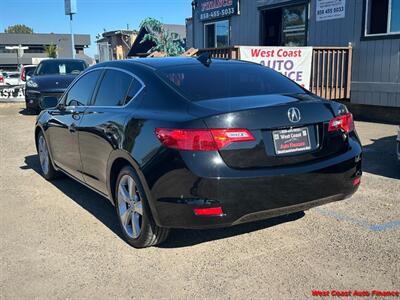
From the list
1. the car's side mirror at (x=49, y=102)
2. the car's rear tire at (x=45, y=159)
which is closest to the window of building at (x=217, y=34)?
the car's rear tire at (x=45, y=159)

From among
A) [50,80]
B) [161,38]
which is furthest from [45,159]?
[161,38]

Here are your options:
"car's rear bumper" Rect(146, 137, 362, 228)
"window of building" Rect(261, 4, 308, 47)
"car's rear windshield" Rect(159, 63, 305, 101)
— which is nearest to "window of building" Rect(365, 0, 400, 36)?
"window of building" Rect(261, 4, 308, 47)

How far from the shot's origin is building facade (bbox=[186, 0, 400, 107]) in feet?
34.9

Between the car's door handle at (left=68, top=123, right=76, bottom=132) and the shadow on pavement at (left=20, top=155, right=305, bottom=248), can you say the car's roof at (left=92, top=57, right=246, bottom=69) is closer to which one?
the car's door handle at (left=68, top=123, right=76, bottom=132)

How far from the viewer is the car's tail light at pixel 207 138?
11.1ft

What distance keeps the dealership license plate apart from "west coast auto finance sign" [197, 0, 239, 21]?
12.0 metres

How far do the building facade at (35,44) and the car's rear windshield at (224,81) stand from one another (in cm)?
8035

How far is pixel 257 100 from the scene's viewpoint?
375 cm

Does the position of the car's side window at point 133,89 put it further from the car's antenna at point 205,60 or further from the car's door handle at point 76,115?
the car's door handle at point 76,115

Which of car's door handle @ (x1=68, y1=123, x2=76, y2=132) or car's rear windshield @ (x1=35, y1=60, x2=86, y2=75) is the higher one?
car's rear windshield @ (x1=35, y1=60, x2=86, y2=75)

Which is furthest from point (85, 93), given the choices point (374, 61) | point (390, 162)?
point (374, 61)

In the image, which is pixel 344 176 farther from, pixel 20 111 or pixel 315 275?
pixel 20 111

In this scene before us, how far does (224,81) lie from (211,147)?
3.35ft

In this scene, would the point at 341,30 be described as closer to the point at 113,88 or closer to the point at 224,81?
the point at 224,81
